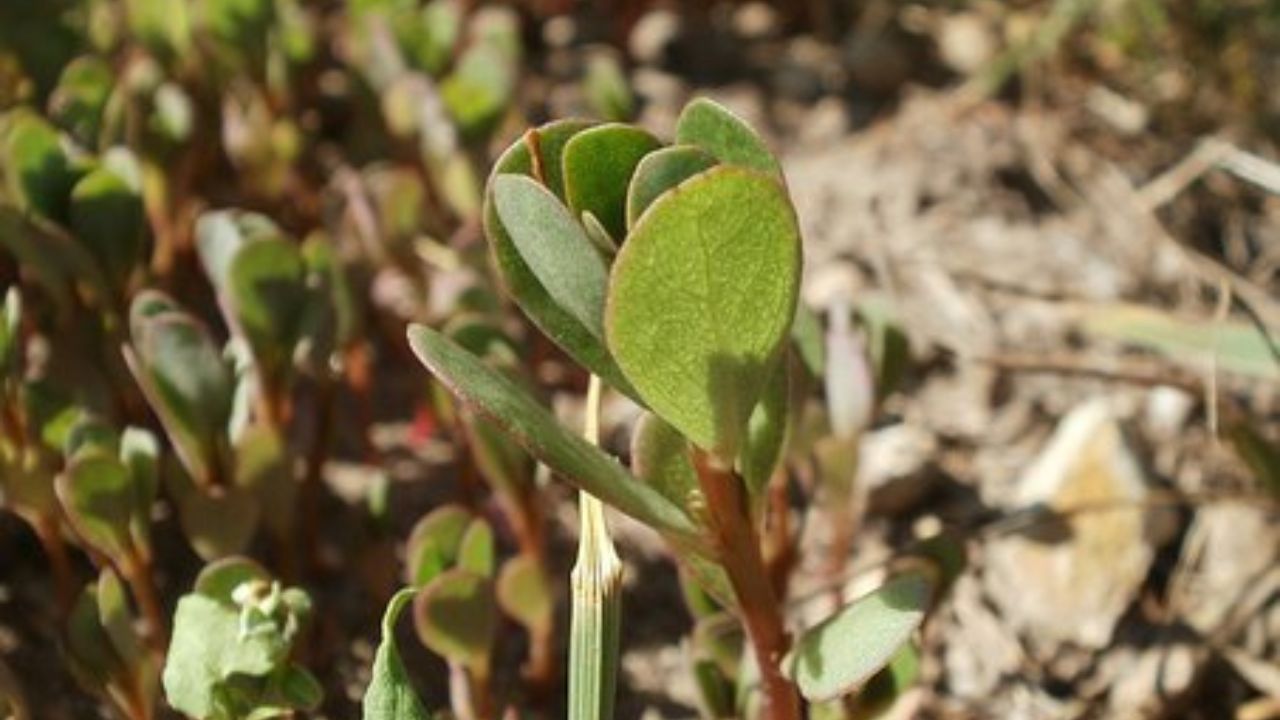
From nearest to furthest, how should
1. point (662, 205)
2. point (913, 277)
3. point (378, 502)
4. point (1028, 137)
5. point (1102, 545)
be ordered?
point (662, 205)
point (378, 502)
point (1102, 545)
point (913, 277)
point (1028, 137)

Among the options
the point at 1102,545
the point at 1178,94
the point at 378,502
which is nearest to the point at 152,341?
the point at 378,502

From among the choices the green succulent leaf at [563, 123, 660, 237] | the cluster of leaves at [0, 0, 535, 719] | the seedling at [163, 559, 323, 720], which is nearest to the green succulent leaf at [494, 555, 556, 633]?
the cluster of leaves at [0, 0, 535, 719]

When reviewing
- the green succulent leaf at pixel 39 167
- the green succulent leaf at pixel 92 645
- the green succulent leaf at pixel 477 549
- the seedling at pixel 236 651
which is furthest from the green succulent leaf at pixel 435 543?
the green succulent leaf at pixel 39 167

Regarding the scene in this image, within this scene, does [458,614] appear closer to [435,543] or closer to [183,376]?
[435,543]

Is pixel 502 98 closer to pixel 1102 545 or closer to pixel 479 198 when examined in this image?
pixel 479 198

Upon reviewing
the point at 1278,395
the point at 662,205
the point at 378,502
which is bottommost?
the point at 1278,395

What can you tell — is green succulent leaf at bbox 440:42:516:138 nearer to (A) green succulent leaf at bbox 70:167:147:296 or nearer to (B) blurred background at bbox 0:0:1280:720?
(B) blurred background at bbox 0:0:1280:720

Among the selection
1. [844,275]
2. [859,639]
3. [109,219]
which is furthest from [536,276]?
[844,275]

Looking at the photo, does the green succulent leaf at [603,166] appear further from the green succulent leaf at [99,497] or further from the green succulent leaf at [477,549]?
the green succulent leaf at [99,497]
